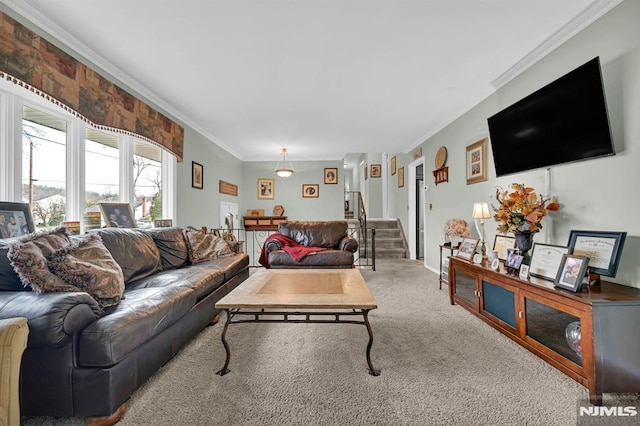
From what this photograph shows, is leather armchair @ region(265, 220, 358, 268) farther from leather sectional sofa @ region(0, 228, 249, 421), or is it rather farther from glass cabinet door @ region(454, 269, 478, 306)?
leather sectional sofa @ region(0, 228, 249, 421)

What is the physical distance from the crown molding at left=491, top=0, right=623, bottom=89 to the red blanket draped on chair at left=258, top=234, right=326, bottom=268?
122 inches

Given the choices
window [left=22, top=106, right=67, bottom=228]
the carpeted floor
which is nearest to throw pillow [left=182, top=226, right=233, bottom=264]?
the carpeted floor

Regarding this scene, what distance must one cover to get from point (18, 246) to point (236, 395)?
140 centimetres

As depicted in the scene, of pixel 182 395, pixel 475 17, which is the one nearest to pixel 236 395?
pixel 182 395

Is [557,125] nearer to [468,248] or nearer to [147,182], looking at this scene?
[468,248]

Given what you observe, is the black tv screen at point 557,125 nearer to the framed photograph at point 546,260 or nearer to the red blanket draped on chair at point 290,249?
the framed photograph at point 546,260

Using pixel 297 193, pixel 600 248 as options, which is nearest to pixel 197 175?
pixel 297 193

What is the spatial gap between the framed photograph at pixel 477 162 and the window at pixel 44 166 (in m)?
4.52

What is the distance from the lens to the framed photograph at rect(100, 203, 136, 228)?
2785mm

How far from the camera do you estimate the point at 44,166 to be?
2379 millimetres

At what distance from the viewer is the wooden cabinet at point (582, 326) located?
1507 millimetres

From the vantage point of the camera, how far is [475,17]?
204 centimetres

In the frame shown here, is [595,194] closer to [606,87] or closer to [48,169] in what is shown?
[606,87]

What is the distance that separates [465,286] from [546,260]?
0.96m
